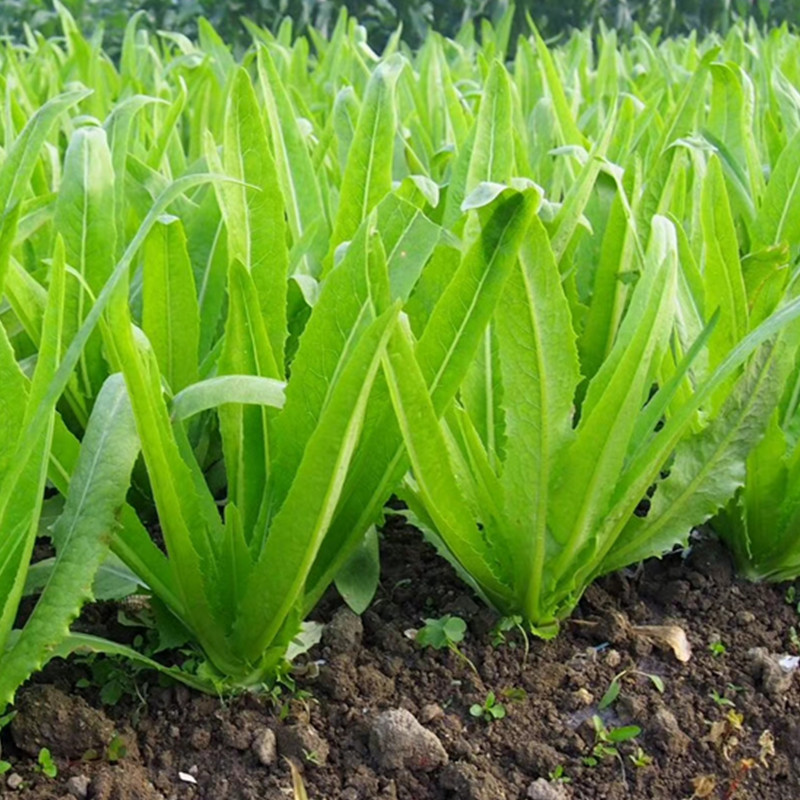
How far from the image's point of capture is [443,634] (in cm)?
100

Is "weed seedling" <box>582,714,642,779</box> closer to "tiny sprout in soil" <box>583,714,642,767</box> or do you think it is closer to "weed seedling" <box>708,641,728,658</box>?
"tiny sprout in soil" <box>583,714,642,767</box>

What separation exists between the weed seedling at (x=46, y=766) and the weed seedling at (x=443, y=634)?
34cm

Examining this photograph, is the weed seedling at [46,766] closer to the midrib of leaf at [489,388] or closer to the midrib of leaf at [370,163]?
the midrib of leaf at [489,388]

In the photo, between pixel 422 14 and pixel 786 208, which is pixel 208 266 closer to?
pixel 786 208

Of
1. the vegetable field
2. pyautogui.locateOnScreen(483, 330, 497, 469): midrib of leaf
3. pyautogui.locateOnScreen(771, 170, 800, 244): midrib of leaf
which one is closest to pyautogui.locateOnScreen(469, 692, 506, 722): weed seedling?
the vegetable field

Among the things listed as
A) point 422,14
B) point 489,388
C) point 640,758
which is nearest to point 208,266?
point 489,388

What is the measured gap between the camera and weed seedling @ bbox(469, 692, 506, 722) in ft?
3.06

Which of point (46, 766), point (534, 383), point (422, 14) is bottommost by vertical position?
point (422, 14)

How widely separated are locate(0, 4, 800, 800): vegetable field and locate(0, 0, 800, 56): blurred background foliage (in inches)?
154

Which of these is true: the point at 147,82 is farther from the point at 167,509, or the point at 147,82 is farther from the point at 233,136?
the point at 167,509

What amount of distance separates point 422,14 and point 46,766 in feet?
16.1

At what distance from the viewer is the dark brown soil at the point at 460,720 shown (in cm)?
87

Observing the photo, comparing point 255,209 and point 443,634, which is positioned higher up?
point 255,209

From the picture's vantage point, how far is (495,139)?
113 cm
